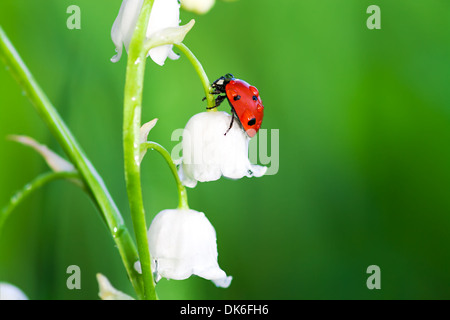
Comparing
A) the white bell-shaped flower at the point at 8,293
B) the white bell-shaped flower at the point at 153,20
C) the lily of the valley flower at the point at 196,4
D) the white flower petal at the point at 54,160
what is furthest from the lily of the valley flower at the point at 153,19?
the lily of the valley flower at the point at 196,4

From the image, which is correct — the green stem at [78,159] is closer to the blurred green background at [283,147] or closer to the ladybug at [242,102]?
the ladybug at [242,102]

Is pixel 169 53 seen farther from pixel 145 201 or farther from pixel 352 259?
pixel 352 259

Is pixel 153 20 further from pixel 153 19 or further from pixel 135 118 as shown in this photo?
pixel 135 118

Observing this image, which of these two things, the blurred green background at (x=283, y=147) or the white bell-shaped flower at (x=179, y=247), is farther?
the blurred green background at (x=283, y=147)

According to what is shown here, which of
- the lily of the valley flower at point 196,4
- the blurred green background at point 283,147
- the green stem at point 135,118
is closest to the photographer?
the green stem at point 135,118

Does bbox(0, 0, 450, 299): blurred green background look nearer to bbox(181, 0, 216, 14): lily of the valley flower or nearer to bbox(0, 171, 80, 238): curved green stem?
bbox(181, 0, 216, 14): lily of the valley flower
